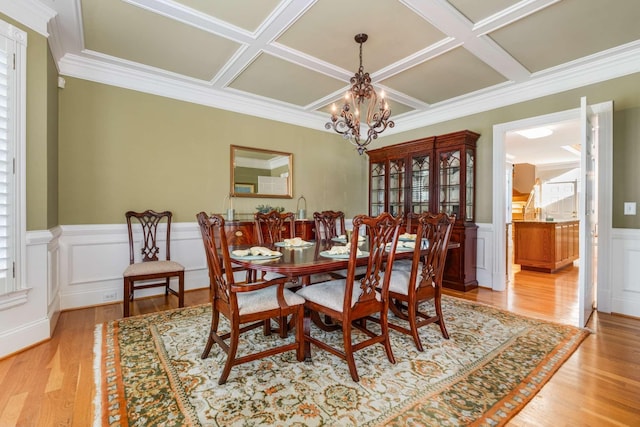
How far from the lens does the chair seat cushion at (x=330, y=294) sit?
1.96 m

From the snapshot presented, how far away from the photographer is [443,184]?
434 cm

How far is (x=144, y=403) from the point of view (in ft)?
5.26

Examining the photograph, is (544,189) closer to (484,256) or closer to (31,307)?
(484,256)

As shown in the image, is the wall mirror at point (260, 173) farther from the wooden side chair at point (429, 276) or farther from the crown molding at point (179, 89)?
the wooden side chair at point (429, 276)

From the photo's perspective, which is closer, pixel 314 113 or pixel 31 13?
pixel 31 13

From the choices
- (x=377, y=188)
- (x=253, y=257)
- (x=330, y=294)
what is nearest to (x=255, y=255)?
(x=253, y=257)

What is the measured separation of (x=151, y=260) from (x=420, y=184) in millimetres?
3777

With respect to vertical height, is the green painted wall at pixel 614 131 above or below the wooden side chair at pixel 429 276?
above

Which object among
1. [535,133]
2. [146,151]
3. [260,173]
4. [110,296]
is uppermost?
[535,133]

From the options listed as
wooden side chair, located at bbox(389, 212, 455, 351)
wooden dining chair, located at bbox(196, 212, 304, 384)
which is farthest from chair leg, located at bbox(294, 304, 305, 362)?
wooden side chair, located at bbox(389, 212, 455, 351)

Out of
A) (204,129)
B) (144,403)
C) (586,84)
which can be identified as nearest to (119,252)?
(204,129)

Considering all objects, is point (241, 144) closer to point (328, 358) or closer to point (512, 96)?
point (328, 358)

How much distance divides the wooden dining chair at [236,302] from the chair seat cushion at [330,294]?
0.27 ft

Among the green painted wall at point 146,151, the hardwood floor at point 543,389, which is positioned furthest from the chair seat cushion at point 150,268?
the green painted wall at point 146,151
